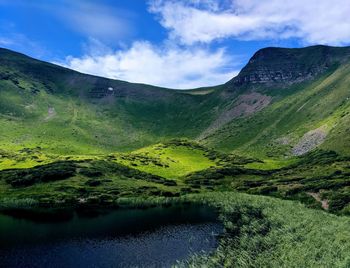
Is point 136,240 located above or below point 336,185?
below

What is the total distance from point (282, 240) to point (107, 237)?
51987 millimetres

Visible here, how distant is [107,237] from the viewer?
10894cm

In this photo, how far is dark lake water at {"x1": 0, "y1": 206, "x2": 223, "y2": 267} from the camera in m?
84.8

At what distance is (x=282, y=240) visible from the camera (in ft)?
262

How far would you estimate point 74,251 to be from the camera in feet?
304

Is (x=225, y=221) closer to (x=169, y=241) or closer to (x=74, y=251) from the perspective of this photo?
(x=169, y=241)

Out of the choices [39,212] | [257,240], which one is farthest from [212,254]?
[39,212]

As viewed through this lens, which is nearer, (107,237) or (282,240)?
(282,240)

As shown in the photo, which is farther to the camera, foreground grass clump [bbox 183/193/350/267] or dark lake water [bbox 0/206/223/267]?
dark lake water [bbox 0/206/223/267]

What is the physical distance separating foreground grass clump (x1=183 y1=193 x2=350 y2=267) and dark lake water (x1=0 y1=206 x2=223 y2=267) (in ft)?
24.0

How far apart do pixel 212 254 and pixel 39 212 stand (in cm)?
9762

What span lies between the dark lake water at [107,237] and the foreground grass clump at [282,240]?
731 centimetres

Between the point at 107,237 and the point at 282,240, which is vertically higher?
the point at 282,240

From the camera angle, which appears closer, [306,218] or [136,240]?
[306,218]
